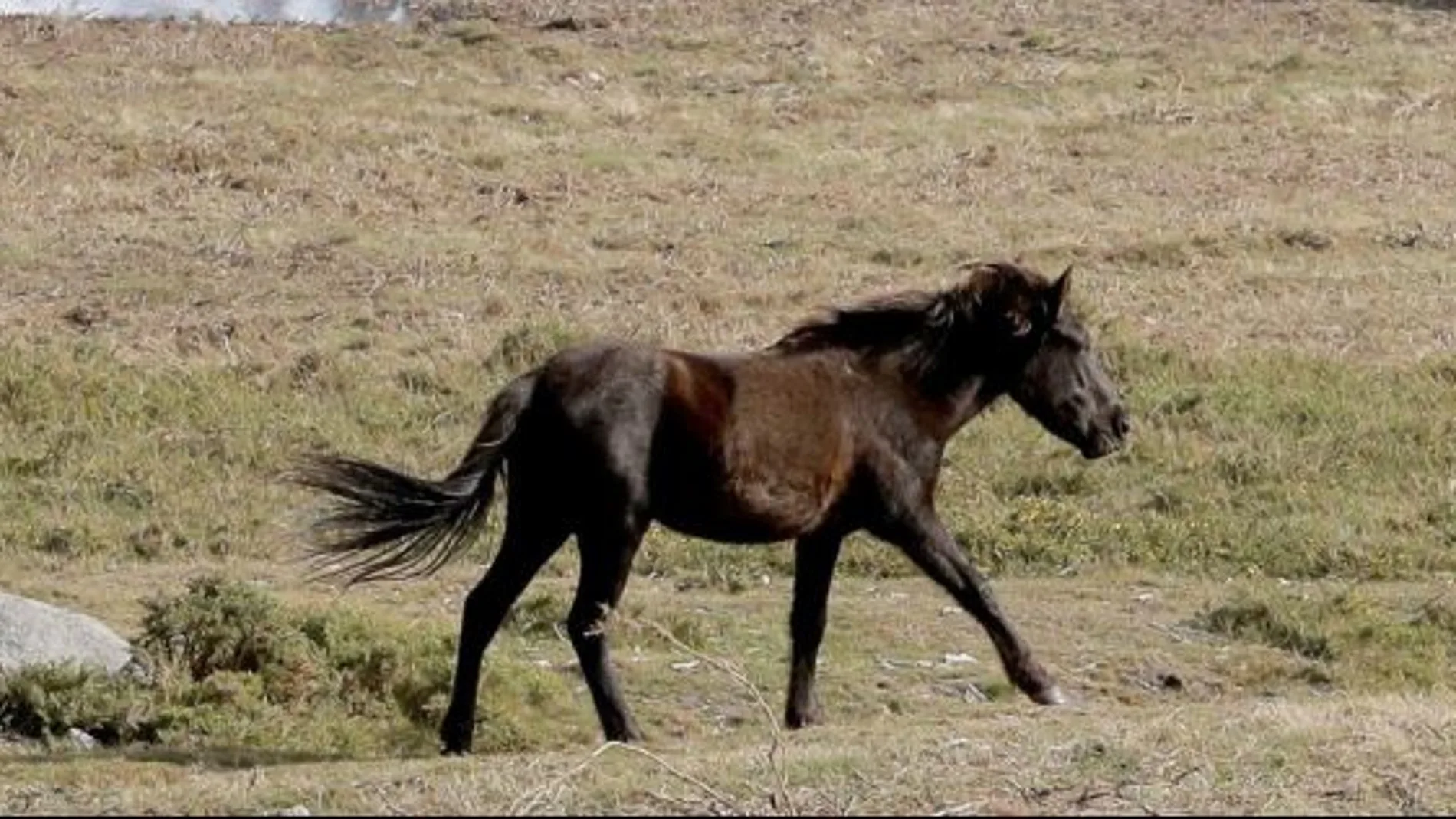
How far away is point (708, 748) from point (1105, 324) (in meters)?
11.3

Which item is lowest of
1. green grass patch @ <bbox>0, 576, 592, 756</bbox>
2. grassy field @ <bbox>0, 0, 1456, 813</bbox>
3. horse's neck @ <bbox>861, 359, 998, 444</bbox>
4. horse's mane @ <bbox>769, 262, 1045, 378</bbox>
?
grassy field @ <bbox>0, 0, 1456, 813</bbox>

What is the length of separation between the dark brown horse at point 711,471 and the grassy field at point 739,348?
57 cm

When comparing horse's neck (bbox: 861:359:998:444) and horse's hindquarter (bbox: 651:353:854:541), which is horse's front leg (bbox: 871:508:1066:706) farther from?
horse's neck (bbox: 861:359:998:444)

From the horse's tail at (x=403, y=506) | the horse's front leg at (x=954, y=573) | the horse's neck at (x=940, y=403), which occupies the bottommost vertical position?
the horse's front leg at (x=954, y=573)

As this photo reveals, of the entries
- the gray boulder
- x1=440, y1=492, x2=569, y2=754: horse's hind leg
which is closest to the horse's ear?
x1=440, y1=492, x2=569, y2=754: horse's hind leg

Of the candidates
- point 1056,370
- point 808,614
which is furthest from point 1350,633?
point 808,614

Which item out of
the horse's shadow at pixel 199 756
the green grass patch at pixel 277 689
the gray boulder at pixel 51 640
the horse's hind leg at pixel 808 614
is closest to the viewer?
the horse's shadow at pixel 199 756

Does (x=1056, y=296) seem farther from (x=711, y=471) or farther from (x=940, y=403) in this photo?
(x=711, y=471)

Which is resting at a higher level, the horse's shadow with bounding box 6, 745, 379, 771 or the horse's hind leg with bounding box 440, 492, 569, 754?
the horse's hind leg with bounding box 440, 492, 569, 754

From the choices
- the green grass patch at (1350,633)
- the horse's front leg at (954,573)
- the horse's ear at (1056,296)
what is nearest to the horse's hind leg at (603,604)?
the horse's front leg at (954,573)

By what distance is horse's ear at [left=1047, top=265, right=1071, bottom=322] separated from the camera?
38.8 feet

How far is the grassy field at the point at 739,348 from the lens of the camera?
997 centimetres

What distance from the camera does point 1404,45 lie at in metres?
34.6

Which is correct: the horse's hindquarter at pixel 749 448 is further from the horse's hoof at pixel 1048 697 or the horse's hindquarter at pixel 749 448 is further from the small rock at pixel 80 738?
the small rock at pixel 80 738
